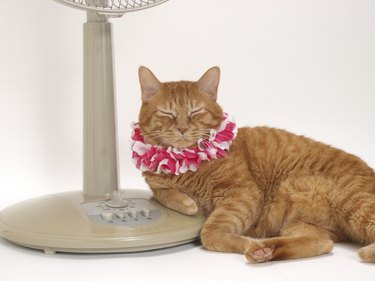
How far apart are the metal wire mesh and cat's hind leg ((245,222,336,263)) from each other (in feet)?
2.76

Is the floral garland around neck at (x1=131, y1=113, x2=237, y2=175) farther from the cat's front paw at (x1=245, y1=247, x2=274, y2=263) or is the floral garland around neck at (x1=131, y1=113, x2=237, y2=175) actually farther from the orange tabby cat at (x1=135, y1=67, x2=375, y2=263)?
the cat's front paw at (x1=245, y1=247, x2=274, y2=263)

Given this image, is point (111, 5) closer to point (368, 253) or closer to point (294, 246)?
point (294, 246)

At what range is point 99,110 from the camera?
2.58 meters

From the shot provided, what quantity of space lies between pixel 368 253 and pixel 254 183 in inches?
19.0

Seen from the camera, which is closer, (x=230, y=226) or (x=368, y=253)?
(x=368, y=253)

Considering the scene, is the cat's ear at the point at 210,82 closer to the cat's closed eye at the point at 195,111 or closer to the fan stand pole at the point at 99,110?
the cat's closed eye at the point at 195,111

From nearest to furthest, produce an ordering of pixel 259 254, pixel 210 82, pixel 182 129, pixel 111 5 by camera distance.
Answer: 1. pixel 259 254
2. pixel 111 5
3. pixel 182 129
4. pixel 210 82

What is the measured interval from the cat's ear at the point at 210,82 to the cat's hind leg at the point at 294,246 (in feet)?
1.88

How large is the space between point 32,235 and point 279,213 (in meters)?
0.82

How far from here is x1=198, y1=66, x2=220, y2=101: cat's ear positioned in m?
2.58

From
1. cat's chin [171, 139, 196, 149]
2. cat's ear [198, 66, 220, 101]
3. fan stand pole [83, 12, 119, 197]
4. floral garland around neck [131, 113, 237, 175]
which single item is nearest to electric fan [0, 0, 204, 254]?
fan stand pole [83, 12, 119, 197]

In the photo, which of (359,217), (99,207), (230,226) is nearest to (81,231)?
(99,207)

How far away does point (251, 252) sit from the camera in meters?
2.23

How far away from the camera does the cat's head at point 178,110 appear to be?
2512mm
